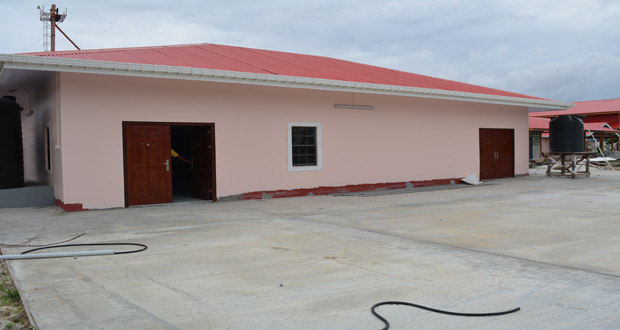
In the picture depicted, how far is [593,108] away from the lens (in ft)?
125

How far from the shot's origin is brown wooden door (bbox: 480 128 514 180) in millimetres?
18266

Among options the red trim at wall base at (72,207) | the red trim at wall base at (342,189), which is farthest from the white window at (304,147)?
the red trim at wall base at (72,207)

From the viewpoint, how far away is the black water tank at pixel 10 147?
11859 millimetres

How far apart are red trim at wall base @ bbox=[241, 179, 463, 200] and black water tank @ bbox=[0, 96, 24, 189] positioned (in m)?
5.51

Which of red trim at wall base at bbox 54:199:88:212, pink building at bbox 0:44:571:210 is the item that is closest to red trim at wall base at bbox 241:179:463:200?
pink building at bbox 0:44:571:210

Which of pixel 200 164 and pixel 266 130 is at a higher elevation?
pixel 266 130

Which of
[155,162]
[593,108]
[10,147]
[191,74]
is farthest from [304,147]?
[593,108]

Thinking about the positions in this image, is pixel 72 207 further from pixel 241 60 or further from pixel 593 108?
pixel 593 108

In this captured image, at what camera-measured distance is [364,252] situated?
249 inches

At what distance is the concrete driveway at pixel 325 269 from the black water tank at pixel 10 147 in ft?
7.07

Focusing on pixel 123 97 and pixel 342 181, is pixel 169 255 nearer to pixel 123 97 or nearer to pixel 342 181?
pixel 123 97

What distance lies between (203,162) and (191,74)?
2.84 m

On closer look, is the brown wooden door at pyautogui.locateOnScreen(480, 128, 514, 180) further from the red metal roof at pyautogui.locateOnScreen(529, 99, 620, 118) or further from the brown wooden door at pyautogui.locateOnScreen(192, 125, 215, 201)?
the red metal roof at pyautogui.locateOnScreen(529, 99, 620, 118)

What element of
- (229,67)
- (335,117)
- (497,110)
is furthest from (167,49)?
(497,110)
